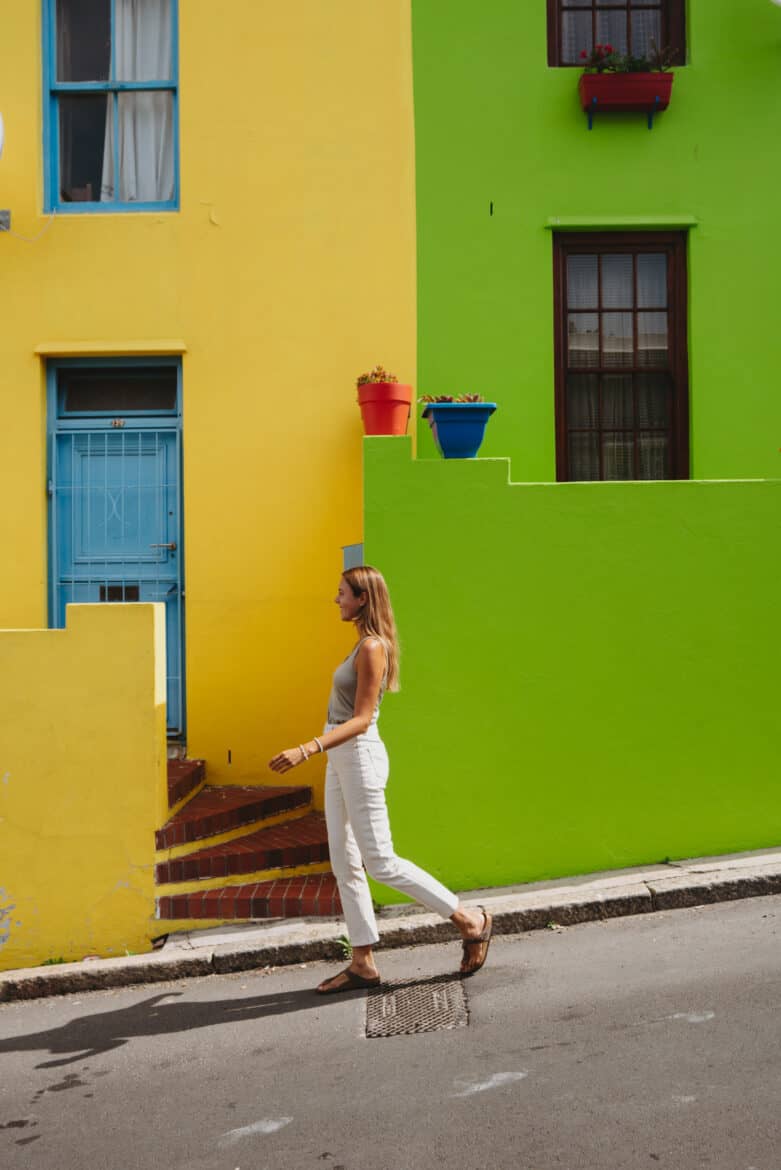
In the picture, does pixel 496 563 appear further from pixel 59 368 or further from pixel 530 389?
pixel 59 368

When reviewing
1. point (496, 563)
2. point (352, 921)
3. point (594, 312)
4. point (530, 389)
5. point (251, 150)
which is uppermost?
point (251, 150)

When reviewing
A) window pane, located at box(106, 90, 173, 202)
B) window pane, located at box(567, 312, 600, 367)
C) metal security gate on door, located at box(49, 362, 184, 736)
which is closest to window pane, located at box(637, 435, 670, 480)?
window pane, located at box(567, 312, 600, 367)

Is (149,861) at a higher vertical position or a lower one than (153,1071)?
higher

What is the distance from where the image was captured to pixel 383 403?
291 inches

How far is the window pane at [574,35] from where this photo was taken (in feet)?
27.0

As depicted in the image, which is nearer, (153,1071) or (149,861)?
(153,1071)

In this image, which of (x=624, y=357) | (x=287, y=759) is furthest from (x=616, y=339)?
(x=287, y=759)

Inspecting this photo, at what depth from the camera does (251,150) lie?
798 centimetres

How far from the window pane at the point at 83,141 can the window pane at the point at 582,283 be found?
11.3 ft

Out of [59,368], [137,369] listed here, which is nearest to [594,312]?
[137,369]

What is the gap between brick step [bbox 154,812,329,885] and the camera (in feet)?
21.2

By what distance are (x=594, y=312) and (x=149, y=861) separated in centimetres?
488

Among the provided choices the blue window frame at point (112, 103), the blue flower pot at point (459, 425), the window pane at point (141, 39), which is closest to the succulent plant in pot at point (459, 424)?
the blue flower pot at point (459, 425)

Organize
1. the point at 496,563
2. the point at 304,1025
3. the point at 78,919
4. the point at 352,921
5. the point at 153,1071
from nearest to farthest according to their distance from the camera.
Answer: the point at 153,1071, the point at 304,1025, the point at 352,921, the point at 78,919, the point at 496,563
